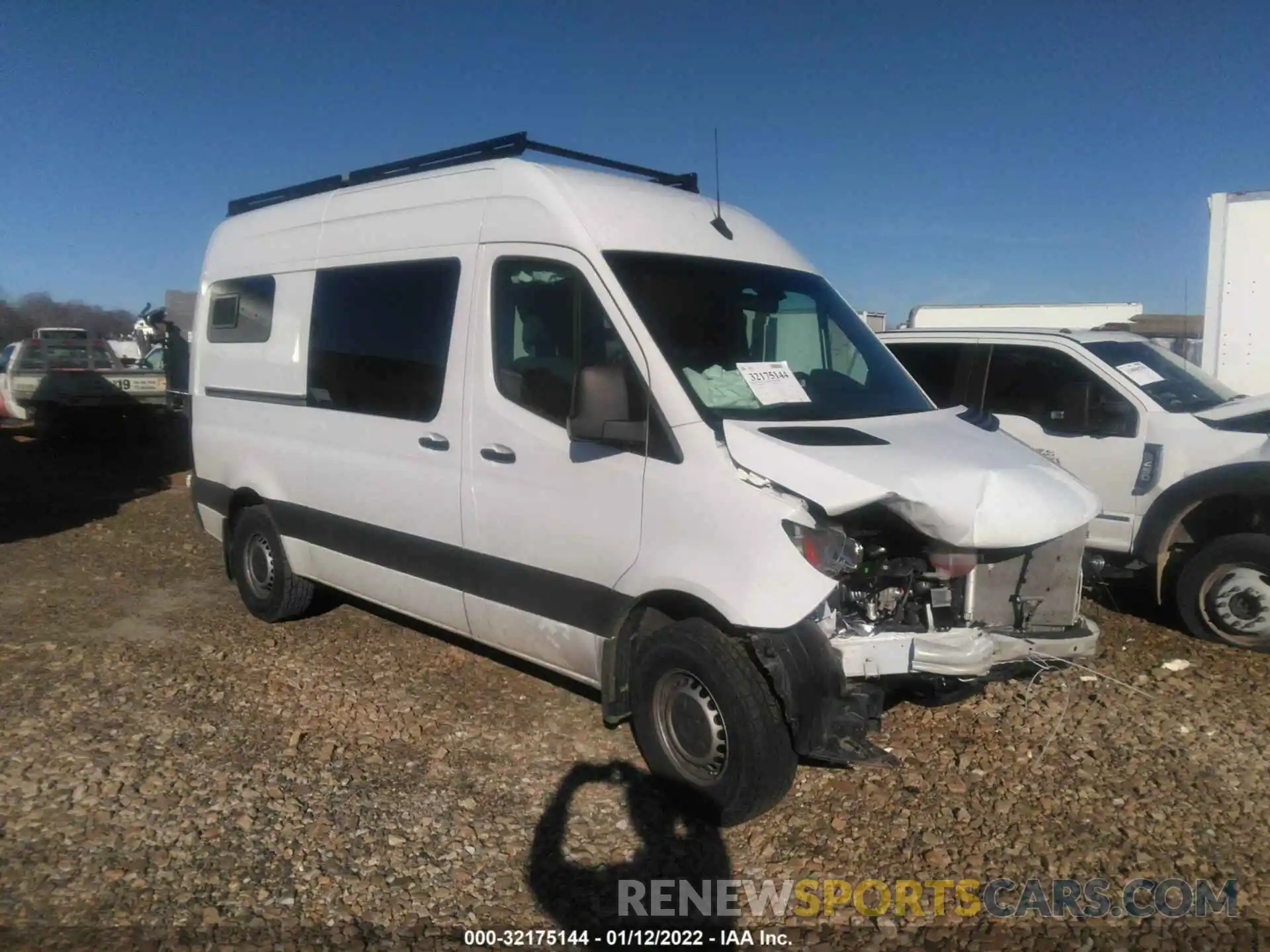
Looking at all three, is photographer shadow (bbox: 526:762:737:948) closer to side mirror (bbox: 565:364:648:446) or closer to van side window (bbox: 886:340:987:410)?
side mirror (bbox: 565:364:648:446)

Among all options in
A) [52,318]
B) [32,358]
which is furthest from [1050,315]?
[52,318]

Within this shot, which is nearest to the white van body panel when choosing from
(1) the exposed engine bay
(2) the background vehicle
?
(1) the exposed engine bay

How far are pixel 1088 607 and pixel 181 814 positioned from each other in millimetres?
5223

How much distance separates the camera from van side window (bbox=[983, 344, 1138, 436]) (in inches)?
268

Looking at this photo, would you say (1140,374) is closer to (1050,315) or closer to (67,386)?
(1050,315)

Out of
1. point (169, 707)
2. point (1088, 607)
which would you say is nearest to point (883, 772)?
point (1088, 607)

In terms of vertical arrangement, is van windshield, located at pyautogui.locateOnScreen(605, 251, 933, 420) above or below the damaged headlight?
above

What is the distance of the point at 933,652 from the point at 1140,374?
4.40 m

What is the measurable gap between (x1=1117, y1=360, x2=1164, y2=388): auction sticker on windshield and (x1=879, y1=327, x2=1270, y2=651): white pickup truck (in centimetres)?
1

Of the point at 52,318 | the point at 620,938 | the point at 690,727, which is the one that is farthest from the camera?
the point at 52,318

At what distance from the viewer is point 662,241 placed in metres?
4.53

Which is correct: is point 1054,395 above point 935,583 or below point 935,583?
above

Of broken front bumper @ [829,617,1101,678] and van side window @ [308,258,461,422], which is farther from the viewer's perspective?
van side window @ [308,258,461,422]

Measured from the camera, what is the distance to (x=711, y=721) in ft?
13.1
